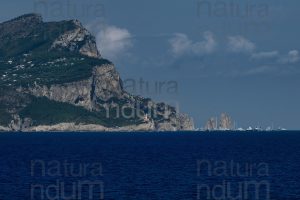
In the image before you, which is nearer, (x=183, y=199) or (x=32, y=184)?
(x=183, y=199)

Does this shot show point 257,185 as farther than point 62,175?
No

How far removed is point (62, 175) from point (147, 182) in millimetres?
20042

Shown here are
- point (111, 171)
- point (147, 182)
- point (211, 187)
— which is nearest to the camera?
point (211, 187)

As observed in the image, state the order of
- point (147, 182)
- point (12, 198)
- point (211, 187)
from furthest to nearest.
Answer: point (147, 182), point (211, 187), point (12, 198)

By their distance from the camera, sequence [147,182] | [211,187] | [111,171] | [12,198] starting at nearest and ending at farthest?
1. [12,198]
2. [211,187]
3. [147,182]
4. [111,171]

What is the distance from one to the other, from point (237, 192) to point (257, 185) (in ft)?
44.4

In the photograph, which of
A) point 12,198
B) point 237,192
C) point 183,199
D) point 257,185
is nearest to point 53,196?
point 12,198

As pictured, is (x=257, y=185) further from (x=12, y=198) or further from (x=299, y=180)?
(x=12, y=198)

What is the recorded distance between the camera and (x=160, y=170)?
639 ft

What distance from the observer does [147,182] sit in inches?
6432

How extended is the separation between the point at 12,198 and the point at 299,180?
6050cm

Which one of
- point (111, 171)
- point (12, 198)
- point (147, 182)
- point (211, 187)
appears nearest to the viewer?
point (12, 198)

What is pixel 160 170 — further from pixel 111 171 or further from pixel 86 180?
pixel 86 180

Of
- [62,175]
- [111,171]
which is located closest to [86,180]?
[62,175]
